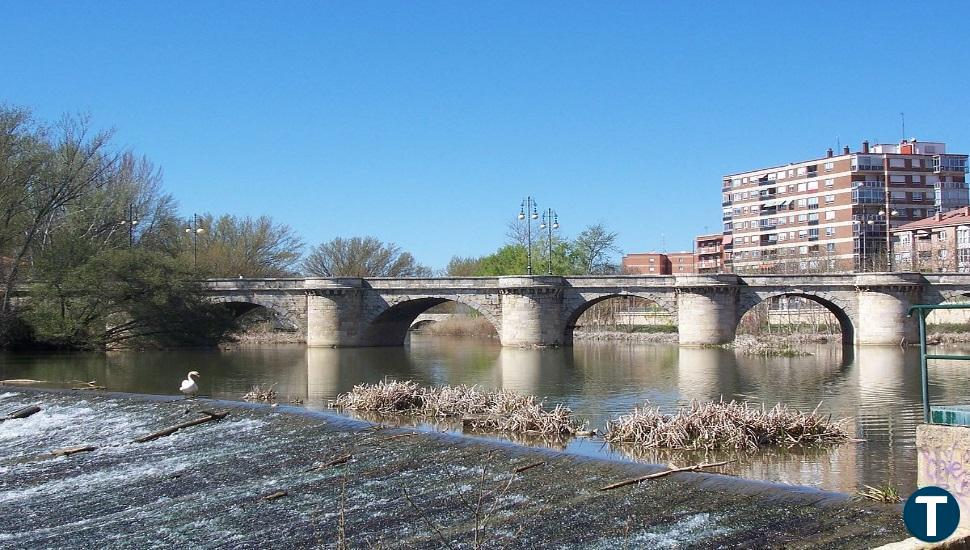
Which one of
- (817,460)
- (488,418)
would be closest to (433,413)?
(488,418)

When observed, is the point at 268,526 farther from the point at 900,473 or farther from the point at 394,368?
the point at 394,368

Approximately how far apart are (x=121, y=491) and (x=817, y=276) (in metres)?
39.6

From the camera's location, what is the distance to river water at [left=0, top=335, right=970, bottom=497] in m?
12.9

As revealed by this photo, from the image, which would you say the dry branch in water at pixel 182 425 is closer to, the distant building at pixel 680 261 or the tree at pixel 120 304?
the tree at pixel 120 304

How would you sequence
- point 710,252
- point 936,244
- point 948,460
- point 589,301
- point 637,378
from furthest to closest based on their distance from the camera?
point 710,252 < point 936,244 < point 589,301 < point 637,378 < point 948,460

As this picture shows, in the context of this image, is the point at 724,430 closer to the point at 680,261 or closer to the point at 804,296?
the point at 804,296

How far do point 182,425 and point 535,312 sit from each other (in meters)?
30.8

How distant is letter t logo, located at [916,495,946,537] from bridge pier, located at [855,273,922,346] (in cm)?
4166

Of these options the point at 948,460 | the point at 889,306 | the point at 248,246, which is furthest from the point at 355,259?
the point at 948,460

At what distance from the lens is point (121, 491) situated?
39.5 feet

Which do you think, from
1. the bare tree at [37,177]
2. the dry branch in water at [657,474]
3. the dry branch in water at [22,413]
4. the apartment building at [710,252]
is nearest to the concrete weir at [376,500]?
the dry branch in water at [657,474]

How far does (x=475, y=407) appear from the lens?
16891 mm

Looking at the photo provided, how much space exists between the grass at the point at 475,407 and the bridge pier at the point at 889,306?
32.0m

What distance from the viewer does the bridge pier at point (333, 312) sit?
158 ft
